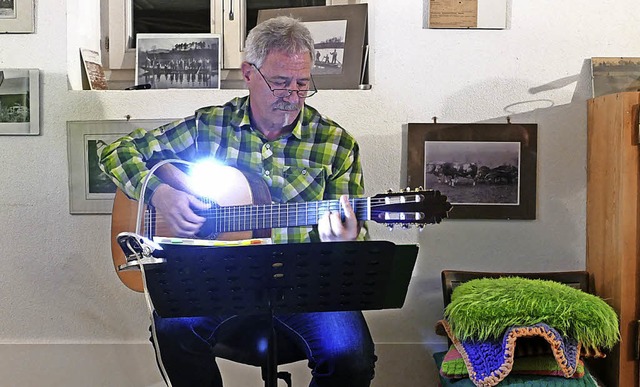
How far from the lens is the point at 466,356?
1.92 m

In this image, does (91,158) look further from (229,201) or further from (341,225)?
(341,225)

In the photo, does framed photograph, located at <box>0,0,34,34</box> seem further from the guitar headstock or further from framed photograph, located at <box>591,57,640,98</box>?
framed photograph, located at <box>591,57,640,98</box>

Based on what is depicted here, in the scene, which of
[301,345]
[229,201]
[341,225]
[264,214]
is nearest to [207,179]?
[229,201]

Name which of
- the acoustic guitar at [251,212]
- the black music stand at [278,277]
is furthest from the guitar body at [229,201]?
the black music stand at [278,277]

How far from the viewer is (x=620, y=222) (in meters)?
2.04

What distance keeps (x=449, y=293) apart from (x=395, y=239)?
0.26 m

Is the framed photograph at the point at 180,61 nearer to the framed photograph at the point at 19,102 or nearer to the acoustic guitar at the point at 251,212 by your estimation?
the framed photograph at the point at 19,102

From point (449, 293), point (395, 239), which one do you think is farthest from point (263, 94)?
point (449, 293)

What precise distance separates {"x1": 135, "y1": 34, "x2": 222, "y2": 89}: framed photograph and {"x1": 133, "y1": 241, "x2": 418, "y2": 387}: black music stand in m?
1.00

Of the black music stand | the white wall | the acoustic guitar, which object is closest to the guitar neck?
the acoustic guitar

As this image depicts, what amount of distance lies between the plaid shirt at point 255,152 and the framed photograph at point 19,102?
0.42 metres

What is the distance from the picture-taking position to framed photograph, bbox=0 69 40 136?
92.3 inches

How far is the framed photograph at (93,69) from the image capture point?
2.41 meters

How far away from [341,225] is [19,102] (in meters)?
1.22
